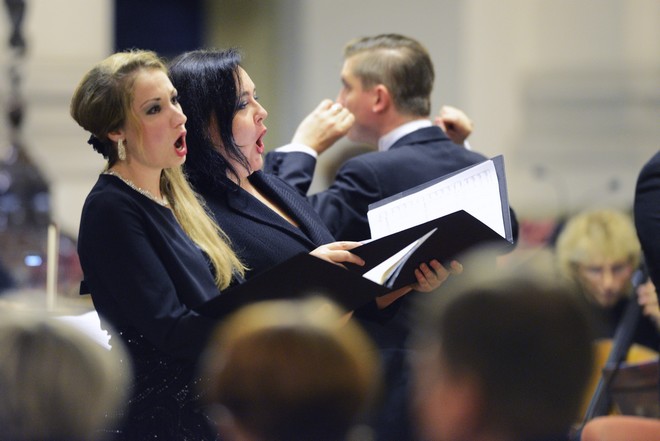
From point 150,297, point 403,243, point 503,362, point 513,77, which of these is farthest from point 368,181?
point 513,77

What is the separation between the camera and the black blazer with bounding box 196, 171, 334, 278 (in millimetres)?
3041

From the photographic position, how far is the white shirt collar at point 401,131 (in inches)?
165

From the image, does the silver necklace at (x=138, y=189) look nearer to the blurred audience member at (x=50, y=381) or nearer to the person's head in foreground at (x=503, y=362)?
A: the blurred audience member at (x=50, y=381)

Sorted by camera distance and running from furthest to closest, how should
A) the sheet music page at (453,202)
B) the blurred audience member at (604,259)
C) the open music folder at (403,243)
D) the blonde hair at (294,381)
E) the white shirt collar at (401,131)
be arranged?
the blurred audience member at (604,259)
the white shirt collar at (401,131)
the sheet music page at (453,202)
the open music folder at (403,243)
the blonde hair at (294,381)

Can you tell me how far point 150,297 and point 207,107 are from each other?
0.66 meters

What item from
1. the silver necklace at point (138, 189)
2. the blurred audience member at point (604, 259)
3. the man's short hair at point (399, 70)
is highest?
the silver necklace at point (138, 189)

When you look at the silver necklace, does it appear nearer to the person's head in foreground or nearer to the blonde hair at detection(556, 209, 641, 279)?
the person's head in foreground

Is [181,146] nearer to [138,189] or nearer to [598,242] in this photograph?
[138,189]

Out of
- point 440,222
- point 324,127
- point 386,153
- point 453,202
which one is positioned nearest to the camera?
point 440,222

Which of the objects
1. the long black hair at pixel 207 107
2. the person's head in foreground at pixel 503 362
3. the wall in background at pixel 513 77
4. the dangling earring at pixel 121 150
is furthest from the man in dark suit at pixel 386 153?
the wall in background at pixel 513 77

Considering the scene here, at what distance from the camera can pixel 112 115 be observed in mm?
2736

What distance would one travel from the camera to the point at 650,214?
3.12 m

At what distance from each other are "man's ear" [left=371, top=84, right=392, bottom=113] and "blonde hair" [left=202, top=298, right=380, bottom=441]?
2586mm

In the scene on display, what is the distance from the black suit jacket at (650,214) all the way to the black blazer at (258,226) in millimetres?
765
